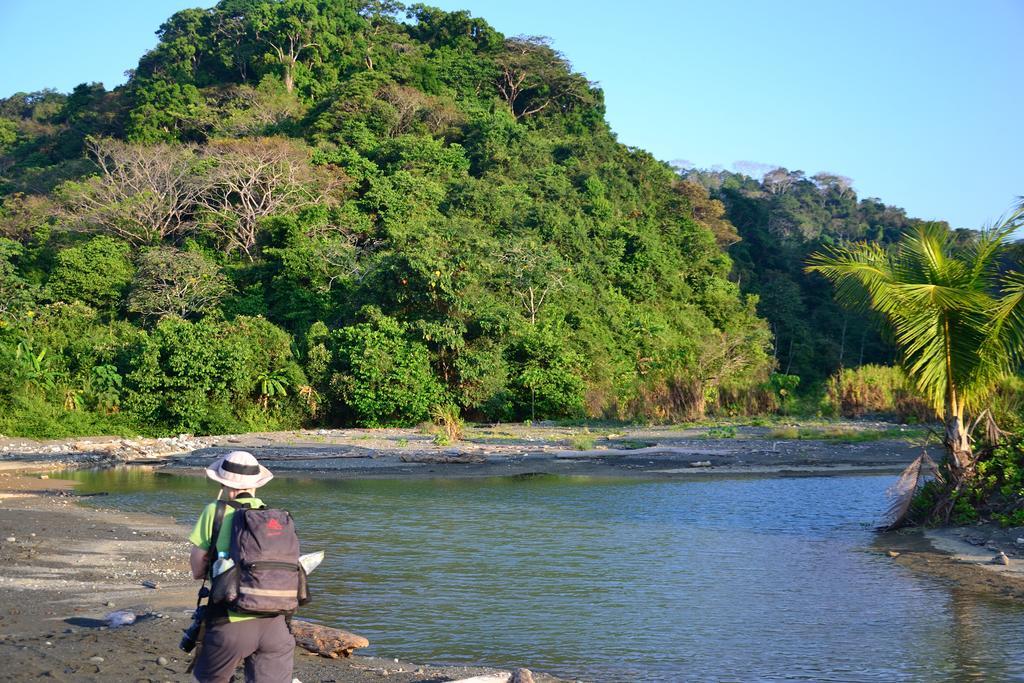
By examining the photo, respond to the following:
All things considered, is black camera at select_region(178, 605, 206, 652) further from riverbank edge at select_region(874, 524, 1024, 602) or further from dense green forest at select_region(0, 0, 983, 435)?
dense green forest at select_region(0, 0, 983, 435)

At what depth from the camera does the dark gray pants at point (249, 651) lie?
15.6ft

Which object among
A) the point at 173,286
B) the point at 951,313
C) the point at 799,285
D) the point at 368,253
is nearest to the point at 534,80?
the point at 799,285

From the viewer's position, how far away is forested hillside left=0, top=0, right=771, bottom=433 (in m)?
28.0

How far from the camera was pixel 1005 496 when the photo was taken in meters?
Answer: 12.3

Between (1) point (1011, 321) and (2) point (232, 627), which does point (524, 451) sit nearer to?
(1) point (1011, 321)

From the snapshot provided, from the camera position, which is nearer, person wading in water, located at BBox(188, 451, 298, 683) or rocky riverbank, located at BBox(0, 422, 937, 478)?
person wading in water, located at BBox(188, 451, 298, 683)

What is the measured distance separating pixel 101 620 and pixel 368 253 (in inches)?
A: 1098

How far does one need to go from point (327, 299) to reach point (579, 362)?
27.6 ft

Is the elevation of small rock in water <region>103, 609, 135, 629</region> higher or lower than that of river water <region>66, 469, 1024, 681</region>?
higher

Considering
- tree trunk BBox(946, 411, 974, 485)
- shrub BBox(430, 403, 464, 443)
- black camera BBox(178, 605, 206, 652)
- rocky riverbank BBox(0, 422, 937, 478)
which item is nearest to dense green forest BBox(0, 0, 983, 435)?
shrub BBox(430, 403, 464, 443)

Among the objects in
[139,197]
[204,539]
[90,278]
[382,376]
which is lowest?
[204,539]

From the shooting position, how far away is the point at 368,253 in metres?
35.2

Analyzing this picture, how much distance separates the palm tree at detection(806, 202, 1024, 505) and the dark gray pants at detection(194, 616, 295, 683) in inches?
373

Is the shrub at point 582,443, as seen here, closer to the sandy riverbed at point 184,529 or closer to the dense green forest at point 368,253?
the sandy riverbed at point 184,529
